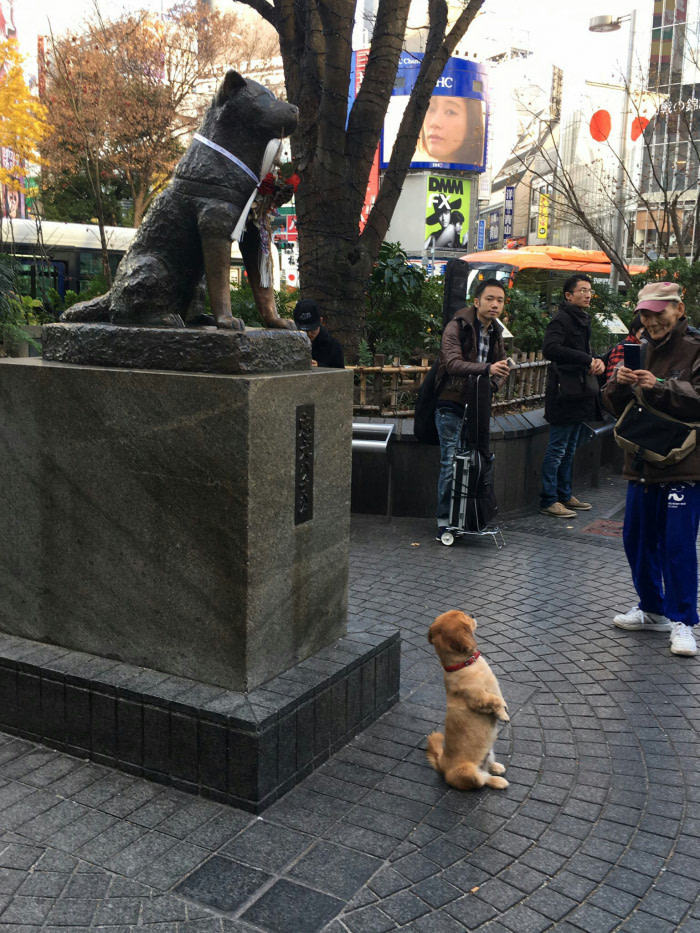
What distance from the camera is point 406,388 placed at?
9547 millimetres

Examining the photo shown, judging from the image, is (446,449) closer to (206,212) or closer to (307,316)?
(307,316)

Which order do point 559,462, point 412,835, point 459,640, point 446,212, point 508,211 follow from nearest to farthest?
1. point 412,835
2. point 459,640
3. point 559,462
4. point 446,212
5. point 508,211

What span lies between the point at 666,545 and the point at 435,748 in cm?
217

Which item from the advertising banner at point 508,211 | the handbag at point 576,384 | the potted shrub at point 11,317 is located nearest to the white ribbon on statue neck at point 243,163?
the handbag at point 576,384

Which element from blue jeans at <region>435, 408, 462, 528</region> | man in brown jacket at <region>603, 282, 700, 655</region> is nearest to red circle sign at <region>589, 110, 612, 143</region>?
blue jeans at <region>435, 408, 462, 528</region>

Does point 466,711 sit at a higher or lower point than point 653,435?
lower

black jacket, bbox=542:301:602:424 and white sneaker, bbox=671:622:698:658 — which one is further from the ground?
black jacket, bbox=542:301:602:424

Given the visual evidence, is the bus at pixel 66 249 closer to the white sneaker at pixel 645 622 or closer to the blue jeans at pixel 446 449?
the blue jeans at pixel 446 449

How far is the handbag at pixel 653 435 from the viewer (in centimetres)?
499

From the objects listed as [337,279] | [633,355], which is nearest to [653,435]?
[633,355]

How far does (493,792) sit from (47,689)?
1940 mm

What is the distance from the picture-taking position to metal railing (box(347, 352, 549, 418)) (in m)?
8.76

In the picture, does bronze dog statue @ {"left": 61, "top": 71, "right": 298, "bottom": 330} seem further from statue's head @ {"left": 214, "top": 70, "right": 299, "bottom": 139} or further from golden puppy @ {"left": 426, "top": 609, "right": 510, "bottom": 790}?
golden puppy @ {"left": 426, "top": 609, "right": 510, "bottom": 790}

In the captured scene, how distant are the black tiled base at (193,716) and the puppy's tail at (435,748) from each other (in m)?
0.41
